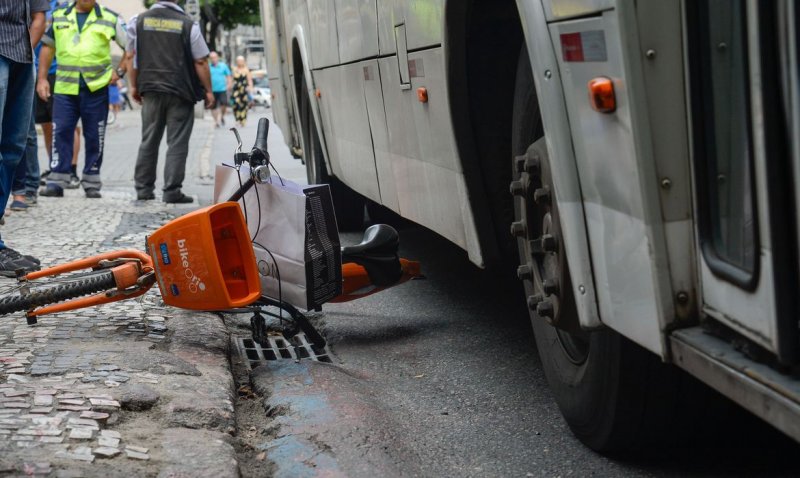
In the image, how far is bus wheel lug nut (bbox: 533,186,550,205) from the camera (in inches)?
121

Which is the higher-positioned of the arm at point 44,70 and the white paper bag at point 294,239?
the arm at point 44,70

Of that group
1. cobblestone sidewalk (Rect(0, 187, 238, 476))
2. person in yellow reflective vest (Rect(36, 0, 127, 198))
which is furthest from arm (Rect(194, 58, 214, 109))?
cobblestone sidewalk (Rect(0, 187, 238, 476))

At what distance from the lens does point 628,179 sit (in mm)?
2414

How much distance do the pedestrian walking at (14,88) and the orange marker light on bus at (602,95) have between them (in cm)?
417

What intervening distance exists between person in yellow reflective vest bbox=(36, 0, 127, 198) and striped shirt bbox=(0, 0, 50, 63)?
3788 millimetres

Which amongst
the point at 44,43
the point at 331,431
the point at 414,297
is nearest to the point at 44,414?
the point at 331,431

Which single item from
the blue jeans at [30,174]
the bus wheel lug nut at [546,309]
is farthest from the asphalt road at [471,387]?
the blue jeans at [30,174]

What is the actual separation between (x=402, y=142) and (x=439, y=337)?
2.81 feet

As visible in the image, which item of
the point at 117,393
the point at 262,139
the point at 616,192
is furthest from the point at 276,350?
the point at 616,192

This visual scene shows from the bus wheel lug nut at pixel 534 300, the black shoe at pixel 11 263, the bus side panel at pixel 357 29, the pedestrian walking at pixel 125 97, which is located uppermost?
the bus side panel at pixel 357 29

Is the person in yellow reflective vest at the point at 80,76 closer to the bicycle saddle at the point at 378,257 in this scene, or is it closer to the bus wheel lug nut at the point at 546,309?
the bicycle saddle at the point at 378,257

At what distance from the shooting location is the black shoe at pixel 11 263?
Result: 5.82 metres

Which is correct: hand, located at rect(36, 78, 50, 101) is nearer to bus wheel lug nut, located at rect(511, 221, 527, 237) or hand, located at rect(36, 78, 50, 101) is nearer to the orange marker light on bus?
bus wheel lug nut, located at rect(511, 221, 527, 237)

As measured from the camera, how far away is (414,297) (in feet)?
19.4
